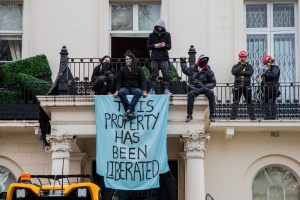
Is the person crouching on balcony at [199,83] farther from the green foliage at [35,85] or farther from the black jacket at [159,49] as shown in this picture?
the green foliage at [35,85]

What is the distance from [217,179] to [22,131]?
18.2 feet

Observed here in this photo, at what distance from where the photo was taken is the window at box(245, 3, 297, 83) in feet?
80.9

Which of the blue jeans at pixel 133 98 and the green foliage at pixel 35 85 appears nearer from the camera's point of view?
the blue jeans at pixel 133 98

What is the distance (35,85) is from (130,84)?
3.55 m

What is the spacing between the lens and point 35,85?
23266 mm

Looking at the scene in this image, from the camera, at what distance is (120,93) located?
20.7m

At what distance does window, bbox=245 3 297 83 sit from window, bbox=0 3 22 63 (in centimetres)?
665

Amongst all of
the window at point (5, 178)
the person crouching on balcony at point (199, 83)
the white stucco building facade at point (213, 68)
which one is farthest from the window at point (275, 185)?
the window at point (5, 178)

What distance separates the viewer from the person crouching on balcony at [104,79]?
21031mm

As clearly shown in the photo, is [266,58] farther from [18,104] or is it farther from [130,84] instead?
[18,104]

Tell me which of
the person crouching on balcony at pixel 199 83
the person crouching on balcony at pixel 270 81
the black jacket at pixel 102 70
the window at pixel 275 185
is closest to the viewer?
the person crouching on balcony at pixel 199 83

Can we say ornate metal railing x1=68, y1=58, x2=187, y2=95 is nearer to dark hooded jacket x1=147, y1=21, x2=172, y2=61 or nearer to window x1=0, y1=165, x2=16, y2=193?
dark hooded jacket x1=147, y1=21, x2=172, y2=61

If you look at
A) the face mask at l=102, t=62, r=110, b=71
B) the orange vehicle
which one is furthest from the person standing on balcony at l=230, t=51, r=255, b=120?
the orange vehicle

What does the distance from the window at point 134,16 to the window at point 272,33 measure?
2.76m
